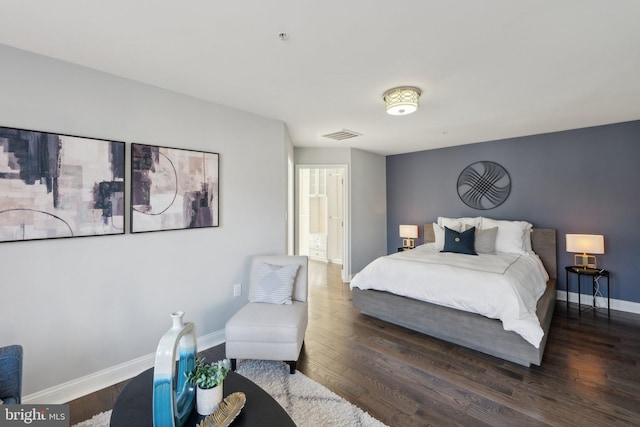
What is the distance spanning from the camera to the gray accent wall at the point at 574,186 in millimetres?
3502

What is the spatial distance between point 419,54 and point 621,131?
348 cm

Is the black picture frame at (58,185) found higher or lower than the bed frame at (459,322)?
higher

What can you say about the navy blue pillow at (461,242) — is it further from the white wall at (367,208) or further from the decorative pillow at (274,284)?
the decorative pillow at (274,284)

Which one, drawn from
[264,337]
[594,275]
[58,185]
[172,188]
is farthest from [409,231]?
[58,185]

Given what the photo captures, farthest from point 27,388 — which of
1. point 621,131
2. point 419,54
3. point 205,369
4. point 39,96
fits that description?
point 621,131

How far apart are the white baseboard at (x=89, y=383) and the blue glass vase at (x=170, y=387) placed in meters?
1.43

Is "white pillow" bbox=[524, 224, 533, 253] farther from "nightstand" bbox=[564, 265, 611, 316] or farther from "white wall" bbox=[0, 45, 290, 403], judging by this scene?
"white wall" bbox=[0, 45, 290, 403]

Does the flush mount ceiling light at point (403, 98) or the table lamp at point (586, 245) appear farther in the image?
the table lamp at point (586, 245)

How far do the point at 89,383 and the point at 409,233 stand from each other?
4.56 m

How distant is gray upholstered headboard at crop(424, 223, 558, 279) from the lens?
391cm

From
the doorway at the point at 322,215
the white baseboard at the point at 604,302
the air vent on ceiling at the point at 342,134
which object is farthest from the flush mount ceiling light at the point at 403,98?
the doorway at the point at 322,215

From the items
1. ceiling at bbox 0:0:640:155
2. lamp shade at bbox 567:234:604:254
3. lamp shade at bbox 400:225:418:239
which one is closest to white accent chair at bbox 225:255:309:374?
ceiling at bbox 0:0:640:155

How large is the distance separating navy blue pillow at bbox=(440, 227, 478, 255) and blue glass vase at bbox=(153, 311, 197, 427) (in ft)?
11.7

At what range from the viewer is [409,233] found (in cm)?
507
